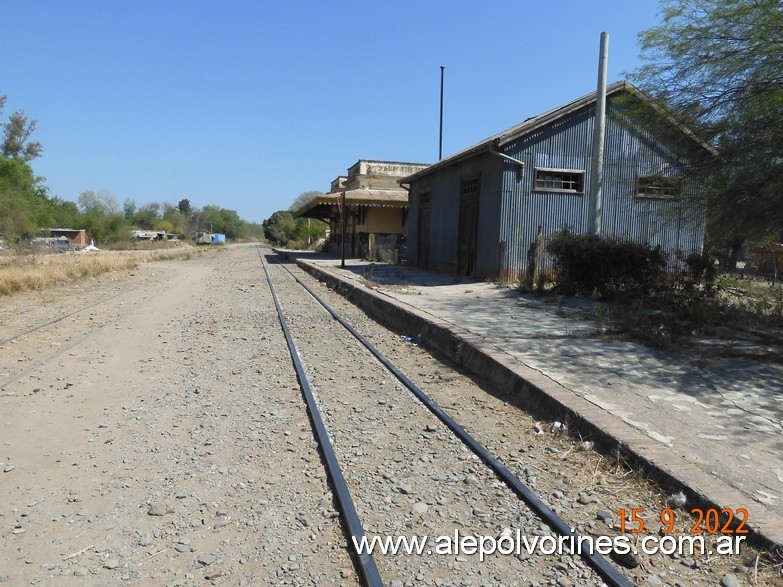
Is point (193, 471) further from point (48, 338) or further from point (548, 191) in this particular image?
point (548, 191)

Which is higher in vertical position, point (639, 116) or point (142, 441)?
point (639, 116)

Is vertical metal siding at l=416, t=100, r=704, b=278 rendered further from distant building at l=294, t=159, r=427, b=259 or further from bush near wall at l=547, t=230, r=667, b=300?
distant building at l=294, t=159, r=427, b=259

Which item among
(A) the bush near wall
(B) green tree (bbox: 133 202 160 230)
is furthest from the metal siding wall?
(B) green tree (bbox: 133 202 160 230)

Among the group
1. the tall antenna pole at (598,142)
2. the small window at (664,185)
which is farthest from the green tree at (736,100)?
the tall antenna pole at (598,142)

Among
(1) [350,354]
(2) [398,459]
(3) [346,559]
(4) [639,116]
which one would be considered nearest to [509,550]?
(3) [346,559]

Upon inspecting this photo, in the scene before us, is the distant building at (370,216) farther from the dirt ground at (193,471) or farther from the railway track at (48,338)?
the dirt ground at (193,471)

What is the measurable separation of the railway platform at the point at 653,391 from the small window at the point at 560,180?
238 inches

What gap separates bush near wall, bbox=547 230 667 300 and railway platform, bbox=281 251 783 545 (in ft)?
5.08

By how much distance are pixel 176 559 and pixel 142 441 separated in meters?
1.87

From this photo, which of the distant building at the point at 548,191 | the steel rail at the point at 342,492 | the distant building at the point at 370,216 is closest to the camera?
the steel rail at the point at 342,492

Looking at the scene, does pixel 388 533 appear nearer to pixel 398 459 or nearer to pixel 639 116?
pixel 398 459

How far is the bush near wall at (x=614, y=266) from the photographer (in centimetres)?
1139

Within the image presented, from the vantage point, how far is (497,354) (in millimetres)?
6898

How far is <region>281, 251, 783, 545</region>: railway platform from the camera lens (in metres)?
3.72
